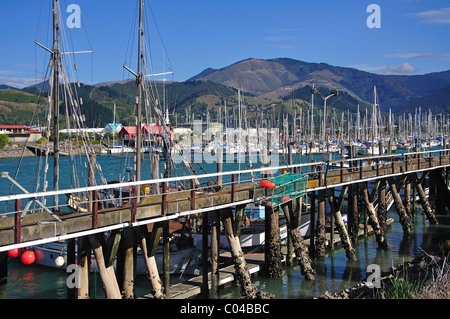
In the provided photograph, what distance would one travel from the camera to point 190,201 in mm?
17062

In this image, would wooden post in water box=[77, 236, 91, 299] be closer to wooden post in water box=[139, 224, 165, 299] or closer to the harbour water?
wooden post in water box=[139, 224, 165, 299]

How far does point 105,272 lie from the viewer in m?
14.5

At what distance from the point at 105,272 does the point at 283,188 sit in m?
9.14

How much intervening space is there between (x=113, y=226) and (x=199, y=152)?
10319 centimetres

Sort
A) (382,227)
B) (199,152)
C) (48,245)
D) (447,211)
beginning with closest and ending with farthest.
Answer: (48,245), (382,227), (447,211), (199,152)

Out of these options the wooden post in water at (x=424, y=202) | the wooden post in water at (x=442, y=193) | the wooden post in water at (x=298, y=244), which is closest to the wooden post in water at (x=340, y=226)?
the wooden post in water at (x=298, y=244)

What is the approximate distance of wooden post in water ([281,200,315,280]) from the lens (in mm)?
22002

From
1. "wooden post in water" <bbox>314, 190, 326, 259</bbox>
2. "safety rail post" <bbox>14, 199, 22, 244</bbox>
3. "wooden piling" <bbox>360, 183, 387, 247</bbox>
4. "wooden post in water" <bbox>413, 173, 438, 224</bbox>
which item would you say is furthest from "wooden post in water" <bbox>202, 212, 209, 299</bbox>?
"wooden post in water" <bbox>413, 173, 438, 224</bbox>

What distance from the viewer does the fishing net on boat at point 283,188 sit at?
20062 millimetres

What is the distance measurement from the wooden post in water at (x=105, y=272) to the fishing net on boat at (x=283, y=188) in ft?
24.6
